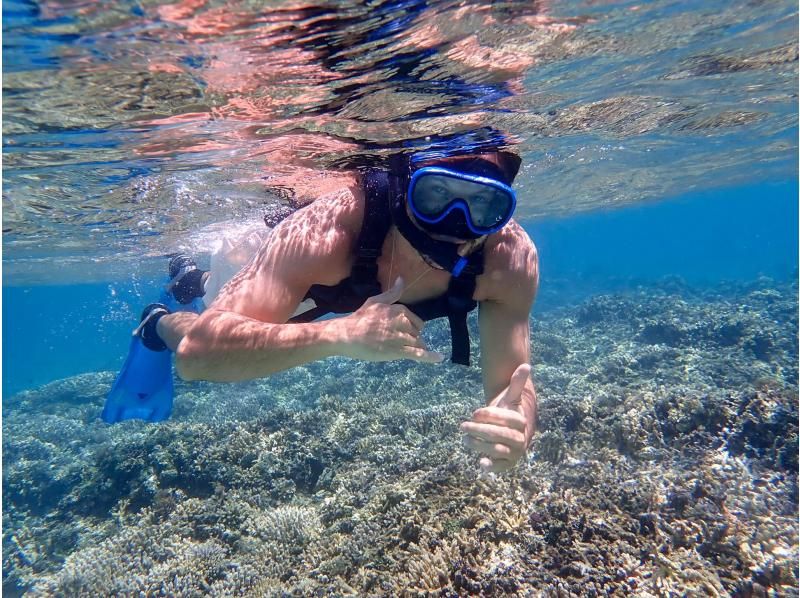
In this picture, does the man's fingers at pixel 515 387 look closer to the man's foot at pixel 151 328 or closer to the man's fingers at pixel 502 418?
the man's fingers at pixel 502 418

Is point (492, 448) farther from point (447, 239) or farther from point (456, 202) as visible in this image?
point (456, 202)

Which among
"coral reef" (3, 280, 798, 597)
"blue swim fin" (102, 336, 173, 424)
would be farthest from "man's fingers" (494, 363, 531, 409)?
"blue swim fin" (102, 336, 173, 424)

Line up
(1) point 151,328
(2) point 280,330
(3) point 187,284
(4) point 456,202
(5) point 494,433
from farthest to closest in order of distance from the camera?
(3) point 187,284 → (1) point 151,328 → (4) point 456,202 → (5) point 494,433 → (2) point 280,330

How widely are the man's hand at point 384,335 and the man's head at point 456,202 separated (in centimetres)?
110

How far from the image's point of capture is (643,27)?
19.3ft

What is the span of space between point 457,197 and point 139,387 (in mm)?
6878

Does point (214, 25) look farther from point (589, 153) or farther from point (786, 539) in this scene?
point (589, 153)

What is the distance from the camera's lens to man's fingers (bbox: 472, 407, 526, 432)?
2697 millimetres

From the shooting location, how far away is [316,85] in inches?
227

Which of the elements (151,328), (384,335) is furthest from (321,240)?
(151,328)

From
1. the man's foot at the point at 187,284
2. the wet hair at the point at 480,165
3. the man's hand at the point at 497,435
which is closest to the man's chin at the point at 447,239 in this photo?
the wet hair at the point at 480,165

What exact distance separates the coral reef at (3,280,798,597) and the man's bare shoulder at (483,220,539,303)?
262 centimetres

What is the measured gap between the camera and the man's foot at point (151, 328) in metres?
6.64

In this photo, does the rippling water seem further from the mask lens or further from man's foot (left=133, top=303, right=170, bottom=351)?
man's foot (left=133, top=303, right=170, bottom=351)
